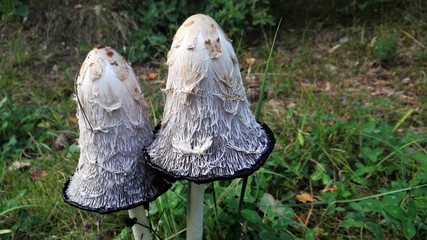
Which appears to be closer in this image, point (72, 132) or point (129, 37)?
point (72, 132)

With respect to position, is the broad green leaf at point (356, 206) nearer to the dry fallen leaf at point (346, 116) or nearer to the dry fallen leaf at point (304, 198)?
the dry fallen leaf at point (304, 198)

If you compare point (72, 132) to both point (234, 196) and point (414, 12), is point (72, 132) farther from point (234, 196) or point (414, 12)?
point (414, 12)

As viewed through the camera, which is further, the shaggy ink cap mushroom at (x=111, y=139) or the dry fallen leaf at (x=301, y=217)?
the dry fallen leaf at (x=301, y=217)

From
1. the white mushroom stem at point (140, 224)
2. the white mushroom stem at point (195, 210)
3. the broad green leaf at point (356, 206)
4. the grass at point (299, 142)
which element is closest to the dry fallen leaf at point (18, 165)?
the grass at point (299, 142)

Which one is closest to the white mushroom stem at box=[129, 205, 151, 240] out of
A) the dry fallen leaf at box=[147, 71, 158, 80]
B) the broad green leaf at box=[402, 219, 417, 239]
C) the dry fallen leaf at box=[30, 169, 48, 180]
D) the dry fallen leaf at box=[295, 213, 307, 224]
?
the dry fallen leaf at box=[295, 213, 307, 224]

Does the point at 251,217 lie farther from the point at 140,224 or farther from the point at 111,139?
the point at 111,139

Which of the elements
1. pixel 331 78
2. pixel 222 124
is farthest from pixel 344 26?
pixel 222 124

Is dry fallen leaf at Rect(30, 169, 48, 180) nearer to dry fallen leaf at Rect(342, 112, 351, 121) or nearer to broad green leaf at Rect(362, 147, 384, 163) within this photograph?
broad green leaf at Rect(362, 147, 384, 163)
